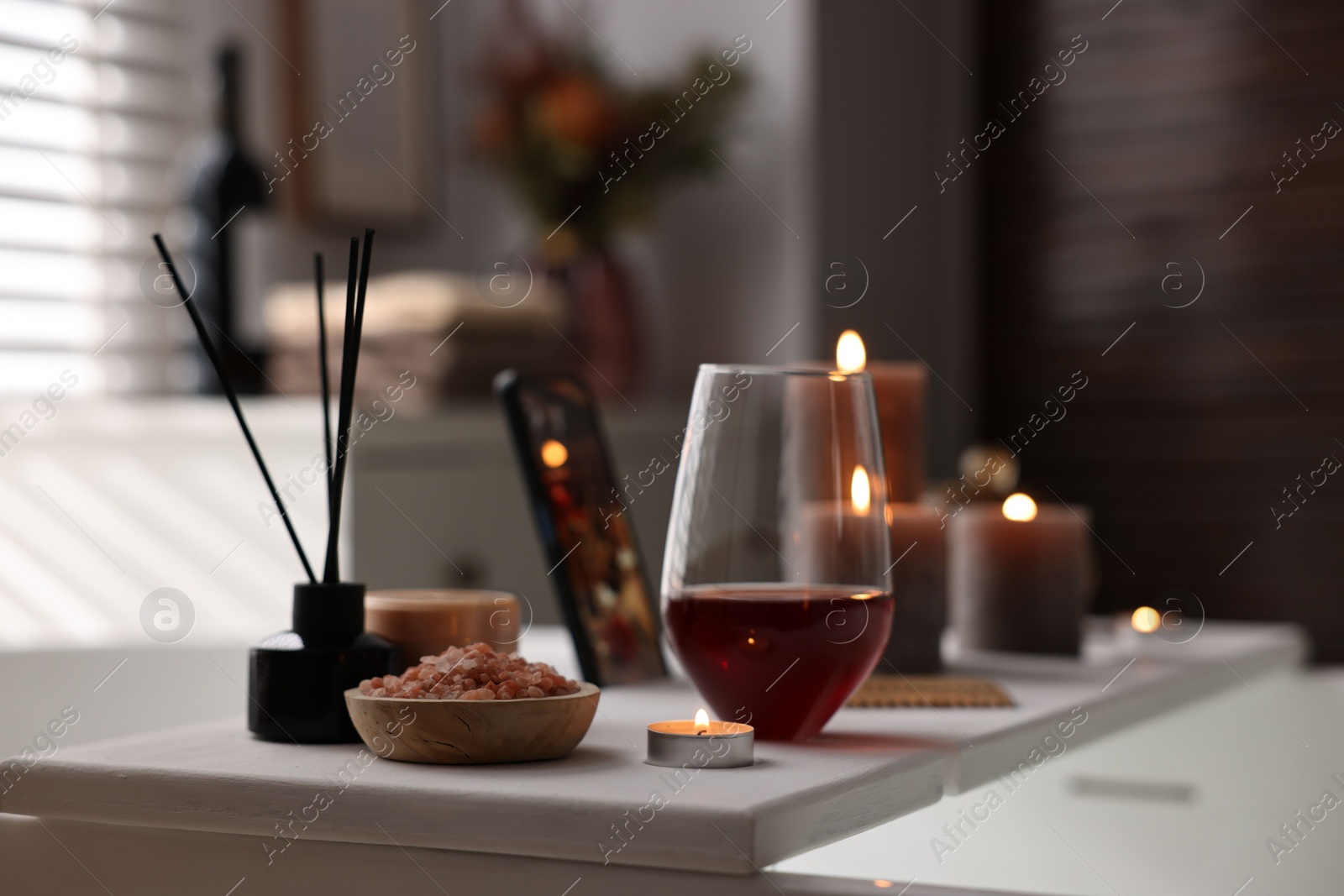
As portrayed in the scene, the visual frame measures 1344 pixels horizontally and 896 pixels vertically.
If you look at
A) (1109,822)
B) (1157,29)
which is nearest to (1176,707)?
(1109,822)

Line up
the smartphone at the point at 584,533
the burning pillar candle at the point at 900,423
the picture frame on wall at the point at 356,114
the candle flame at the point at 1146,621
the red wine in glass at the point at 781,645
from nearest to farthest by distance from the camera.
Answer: the red wine in glass at the point at 781,645, the smartphone at the point at 584,533, the burning pillar candle at the point at 900,423, the candle flame at the point at 1146,621, the picture frame on wall at the point at 356,114

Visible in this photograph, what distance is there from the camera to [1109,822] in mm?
862

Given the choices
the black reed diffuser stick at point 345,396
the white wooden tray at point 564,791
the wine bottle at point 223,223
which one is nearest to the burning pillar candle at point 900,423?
the white wooden tray at point 564,791

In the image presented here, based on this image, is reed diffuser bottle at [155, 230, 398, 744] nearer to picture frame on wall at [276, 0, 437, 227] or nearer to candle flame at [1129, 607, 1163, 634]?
candle flame at [1129, 607, 1163, 634]

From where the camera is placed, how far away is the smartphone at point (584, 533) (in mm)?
854

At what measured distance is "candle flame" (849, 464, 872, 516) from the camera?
65cm

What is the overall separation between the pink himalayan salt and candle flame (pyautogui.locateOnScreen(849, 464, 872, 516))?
14 centimetres

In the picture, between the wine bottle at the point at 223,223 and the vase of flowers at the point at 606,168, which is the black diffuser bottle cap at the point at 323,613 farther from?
the vase of flowers at the point at 606,168

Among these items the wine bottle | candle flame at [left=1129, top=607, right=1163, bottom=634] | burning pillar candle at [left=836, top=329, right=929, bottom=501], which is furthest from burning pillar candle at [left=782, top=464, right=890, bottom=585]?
the wine bottle

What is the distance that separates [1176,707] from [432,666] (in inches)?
18.6

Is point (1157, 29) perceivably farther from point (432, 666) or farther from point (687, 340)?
point (432, 666)

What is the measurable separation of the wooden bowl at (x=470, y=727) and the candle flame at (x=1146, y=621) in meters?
0.66

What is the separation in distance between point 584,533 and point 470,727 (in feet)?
1.04

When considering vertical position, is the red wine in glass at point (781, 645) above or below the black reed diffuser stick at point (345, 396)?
below
